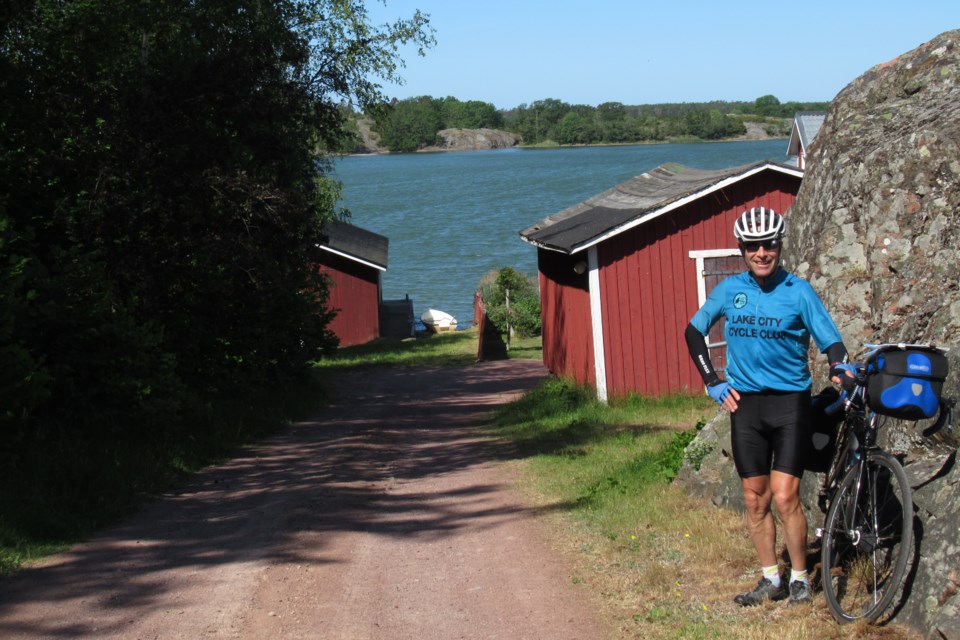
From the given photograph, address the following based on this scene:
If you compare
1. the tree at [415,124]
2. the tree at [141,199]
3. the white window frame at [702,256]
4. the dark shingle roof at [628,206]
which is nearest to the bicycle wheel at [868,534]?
the tree at [141,199]

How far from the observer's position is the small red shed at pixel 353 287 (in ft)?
115

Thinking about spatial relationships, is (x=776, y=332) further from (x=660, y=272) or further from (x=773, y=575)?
(x=660, y=272)

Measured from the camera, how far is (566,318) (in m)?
19.5

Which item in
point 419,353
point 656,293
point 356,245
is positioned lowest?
point 419,353

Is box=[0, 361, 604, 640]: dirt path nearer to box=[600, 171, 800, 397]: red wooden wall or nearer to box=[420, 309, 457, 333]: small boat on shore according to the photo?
box=[600, 171, 800, 397]: red wooden wall

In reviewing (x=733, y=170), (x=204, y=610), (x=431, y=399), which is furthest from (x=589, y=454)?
(x=431, y=399)

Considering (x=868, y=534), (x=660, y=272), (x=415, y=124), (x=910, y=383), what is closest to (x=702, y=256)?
(x=660, y=272)

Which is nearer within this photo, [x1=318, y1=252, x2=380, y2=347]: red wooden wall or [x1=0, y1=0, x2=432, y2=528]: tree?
[x1=0, y1=0, x2=432, y2=528]: tree

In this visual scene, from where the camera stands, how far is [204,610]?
6.28 metres

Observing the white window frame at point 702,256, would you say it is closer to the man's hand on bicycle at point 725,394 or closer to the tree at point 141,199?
the tree at point 141,199

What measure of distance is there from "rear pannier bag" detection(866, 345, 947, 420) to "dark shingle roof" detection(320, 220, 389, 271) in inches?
1136

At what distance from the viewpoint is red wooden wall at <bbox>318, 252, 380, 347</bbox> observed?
1385 inches

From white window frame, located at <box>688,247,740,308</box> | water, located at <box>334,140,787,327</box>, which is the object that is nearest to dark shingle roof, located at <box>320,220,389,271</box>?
water, located at <box>334,140,787,327</box>

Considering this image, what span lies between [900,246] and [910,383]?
2.07 metres
